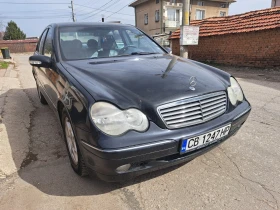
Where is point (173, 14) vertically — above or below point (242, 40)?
above

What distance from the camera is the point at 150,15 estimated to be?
29.1 meters

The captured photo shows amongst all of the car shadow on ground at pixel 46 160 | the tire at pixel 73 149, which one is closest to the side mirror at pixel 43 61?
the tire at pixel 73 149

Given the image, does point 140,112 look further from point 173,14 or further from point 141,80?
point 173,14

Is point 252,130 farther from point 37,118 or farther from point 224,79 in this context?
point 37,118

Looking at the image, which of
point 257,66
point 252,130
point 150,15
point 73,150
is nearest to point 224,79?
point 252,130

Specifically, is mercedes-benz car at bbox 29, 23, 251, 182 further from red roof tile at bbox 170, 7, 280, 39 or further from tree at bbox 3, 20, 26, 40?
tree at bbox 3, 20, 26, 40

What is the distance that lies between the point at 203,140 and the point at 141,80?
0.74m

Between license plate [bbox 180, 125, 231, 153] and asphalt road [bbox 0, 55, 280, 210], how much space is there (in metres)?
0.43

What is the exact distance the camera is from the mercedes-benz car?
5.64 feet

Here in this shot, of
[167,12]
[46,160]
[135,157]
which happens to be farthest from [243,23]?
[167,12]

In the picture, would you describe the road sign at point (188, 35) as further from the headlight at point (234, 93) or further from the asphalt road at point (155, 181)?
the headlight at point (234, 93)

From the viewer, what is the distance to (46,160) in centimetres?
264

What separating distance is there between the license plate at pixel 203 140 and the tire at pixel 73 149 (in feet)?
2.86

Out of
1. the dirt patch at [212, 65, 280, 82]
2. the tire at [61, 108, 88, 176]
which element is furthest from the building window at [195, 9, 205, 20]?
the tire at [61, 108, 88, 176]
